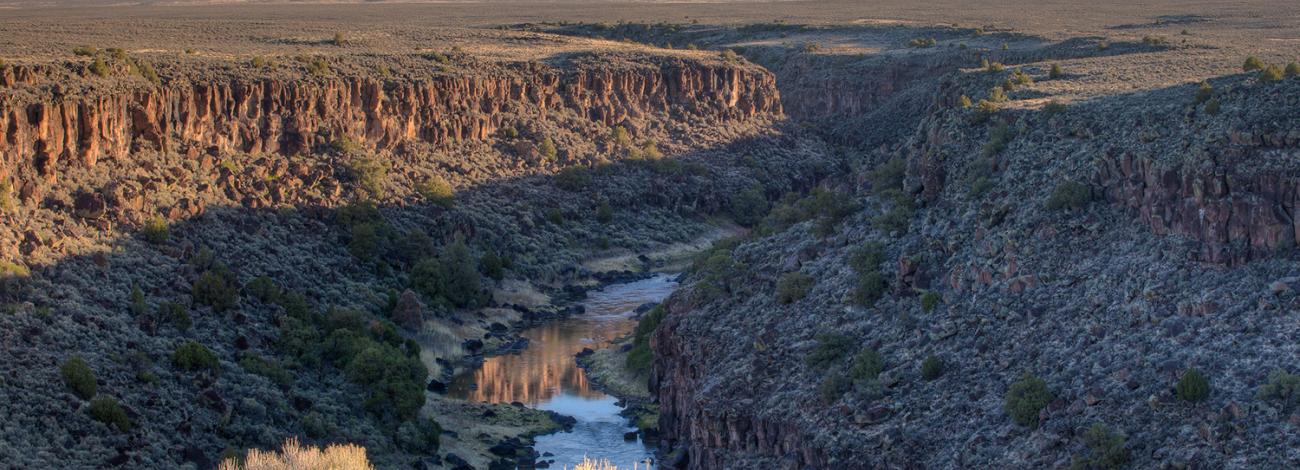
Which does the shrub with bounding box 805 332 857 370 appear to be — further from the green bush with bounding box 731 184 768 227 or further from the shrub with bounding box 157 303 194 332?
the green bush with bounding box 731 184 768 227

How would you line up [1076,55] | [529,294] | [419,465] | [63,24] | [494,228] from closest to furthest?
1. [419,465]
2. [529,294]
3. [494,228]
4. [1076,55]
5. [63,24]

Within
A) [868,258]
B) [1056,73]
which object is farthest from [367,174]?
[868,258]

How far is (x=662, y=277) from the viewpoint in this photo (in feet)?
274

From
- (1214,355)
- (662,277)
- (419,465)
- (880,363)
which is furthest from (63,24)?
(1214,355)

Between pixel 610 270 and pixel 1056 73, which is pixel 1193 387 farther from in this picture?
pixel 610 270

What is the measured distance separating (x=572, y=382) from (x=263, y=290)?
11042 mm

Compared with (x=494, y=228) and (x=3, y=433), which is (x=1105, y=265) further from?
(x=494, y=228)

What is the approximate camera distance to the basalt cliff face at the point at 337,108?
207ft

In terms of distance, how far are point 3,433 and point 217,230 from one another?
23484mm

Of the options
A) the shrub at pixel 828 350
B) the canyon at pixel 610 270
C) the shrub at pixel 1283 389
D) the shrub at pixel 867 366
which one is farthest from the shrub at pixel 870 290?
the shrub at pixel 1283 389

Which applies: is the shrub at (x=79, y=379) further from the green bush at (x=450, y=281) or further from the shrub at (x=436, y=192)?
the shrub at (x=436, y=192)

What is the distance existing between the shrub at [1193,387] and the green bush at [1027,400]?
11.3 feet

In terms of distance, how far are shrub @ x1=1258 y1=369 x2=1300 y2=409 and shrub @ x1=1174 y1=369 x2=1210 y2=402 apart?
4.14 ft

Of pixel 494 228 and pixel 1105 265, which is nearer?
pixel 1105 265
